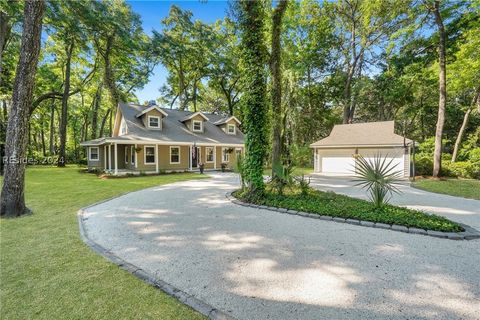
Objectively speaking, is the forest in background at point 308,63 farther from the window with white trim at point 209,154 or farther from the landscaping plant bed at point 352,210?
the landscaping plant bed at point 352,210

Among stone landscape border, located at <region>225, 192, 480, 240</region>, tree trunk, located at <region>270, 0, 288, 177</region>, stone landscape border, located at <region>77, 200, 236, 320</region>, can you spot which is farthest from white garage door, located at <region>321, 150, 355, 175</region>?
stone landscape border, located at <region>77, 200, 236, 320</region>

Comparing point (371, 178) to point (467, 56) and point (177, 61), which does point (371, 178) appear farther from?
point (177, 61)

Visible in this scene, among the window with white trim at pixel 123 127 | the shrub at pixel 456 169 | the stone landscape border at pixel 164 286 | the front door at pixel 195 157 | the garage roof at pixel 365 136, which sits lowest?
the stone landscape border at pixel 164 286

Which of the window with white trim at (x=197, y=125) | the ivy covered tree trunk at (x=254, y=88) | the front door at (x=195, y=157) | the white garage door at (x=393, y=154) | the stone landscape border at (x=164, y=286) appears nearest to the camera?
the stone landscape border at (x=164, y=286)

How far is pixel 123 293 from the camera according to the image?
260 centimetres

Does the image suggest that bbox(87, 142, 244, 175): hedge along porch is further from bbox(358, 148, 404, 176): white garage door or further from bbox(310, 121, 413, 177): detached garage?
bbox(358, 148, 404, 176): white garage door

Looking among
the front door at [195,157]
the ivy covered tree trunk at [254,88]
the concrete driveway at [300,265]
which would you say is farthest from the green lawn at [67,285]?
the front door at [195,157]

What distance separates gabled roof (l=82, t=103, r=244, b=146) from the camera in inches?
655

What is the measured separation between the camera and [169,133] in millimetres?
18875

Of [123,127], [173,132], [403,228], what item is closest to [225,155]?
[173,132]

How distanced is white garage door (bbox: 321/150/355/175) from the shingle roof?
782cm

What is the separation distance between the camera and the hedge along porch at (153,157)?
16.9 metres

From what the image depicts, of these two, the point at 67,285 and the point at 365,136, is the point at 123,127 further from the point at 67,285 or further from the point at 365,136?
the point at 365,136

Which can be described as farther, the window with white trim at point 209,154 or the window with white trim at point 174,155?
the window with white trim at point 209,154
